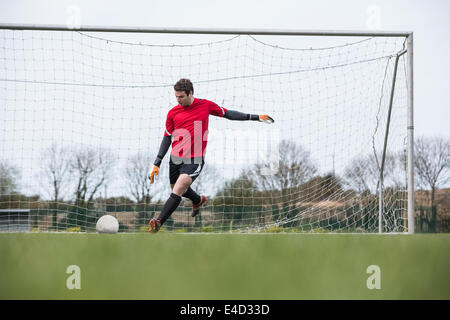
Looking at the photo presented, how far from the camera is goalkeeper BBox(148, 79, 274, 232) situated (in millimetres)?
5223

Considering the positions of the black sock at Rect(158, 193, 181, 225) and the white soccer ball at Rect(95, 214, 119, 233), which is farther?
the white soccer ball at Rect(95, 214, 119, 233)

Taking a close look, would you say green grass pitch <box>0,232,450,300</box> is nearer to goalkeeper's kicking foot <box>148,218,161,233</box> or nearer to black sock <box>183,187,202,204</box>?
goalkeeper's kicking foot <box>148,218,161,233</box>

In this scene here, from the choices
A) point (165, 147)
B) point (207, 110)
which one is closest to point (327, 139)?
point (207, 110)

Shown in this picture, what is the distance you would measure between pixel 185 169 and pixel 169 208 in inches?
20.0

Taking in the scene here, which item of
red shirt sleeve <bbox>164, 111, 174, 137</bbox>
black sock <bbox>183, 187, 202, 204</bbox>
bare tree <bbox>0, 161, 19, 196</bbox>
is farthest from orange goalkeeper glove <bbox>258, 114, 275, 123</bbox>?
bare tree <bbox>0, 161, 19, 196</bbox>

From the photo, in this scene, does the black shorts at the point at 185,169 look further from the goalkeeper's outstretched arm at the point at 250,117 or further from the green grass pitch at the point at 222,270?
the green grass pitch at the point at 222,270

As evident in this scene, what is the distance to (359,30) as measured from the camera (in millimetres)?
6262

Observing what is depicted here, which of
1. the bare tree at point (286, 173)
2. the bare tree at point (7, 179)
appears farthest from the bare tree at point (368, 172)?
the bare tree at point (7, 179)

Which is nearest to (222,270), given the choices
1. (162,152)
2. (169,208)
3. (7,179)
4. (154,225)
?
(154,225)

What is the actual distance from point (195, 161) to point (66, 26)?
288 centimetres

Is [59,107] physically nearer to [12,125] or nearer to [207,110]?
[12,125]

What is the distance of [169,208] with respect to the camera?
515 cm

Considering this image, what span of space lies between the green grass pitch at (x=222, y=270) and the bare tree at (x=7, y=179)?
5.39 m

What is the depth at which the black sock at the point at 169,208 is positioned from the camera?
5.11 metres
